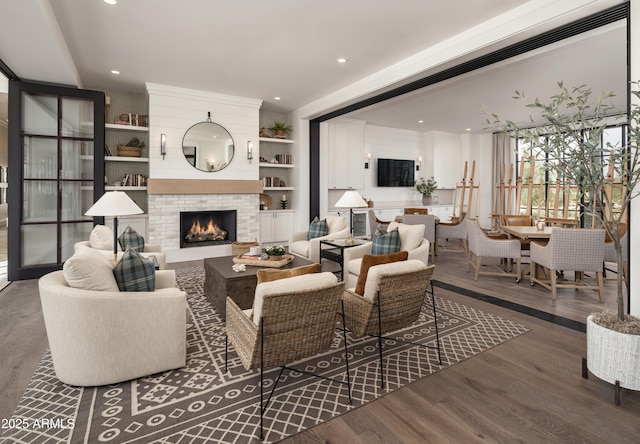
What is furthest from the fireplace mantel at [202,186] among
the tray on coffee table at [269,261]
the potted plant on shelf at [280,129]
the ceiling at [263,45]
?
the tray on coffee table at [269,261]

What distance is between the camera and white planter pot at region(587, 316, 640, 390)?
207 centimetres

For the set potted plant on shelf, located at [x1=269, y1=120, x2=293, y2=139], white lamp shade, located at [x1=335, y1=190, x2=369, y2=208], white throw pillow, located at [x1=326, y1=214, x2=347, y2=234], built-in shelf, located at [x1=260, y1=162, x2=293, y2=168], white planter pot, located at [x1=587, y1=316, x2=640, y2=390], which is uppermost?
potted plant on shelf, located at [x1=269, y1=120, x2=293, y2=139]

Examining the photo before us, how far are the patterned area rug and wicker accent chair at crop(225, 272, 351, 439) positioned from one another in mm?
138

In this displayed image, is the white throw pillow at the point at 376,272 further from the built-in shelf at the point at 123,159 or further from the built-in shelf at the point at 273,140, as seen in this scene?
the built-in shelf at the point at 273,140

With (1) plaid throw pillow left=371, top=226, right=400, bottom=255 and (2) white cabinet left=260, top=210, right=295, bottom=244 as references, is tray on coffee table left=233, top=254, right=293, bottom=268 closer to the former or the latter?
(1) plaid throw pillow left=371, top=226, right=400, bottom=255

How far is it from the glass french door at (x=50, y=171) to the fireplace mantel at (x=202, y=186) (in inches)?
32.7

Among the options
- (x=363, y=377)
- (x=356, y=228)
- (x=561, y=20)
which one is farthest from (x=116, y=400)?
(x=356, y=228)

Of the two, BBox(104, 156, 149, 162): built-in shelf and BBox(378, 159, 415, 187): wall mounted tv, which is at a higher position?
BBox(378, 159, 415, 187): wall mounted tv

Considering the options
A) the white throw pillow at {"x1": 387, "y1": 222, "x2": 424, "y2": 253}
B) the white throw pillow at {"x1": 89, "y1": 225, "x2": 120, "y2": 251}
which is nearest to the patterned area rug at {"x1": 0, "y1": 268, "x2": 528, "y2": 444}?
the white throw pillow at {"x1": 387, "y1": 222, "x2": 424, "y2": 253}

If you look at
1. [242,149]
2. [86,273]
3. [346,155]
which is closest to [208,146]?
[242,149]

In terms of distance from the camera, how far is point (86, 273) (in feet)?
7.18

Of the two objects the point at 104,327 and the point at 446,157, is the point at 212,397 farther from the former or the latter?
the point at 446,157

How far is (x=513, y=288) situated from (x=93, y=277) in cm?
454

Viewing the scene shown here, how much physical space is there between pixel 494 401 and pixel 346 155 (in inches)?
264
